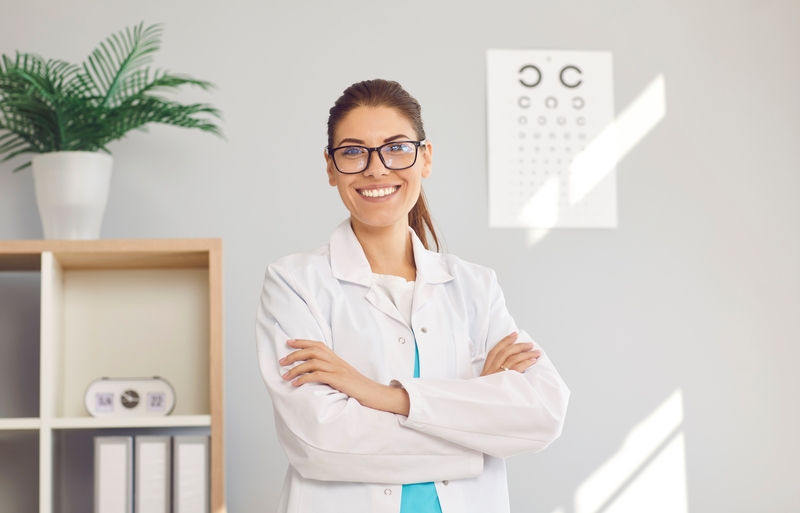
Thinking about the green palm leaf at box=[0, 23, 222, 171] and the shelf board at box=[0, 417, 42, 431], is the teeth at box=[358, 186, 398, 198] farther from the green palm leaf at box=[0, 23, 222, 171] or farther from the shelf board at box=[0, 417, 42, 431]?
the shelf board at box=[0, 417, 42, 431]

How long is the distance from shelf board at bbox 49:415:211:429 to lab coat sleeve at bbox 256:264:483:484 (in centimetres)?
51

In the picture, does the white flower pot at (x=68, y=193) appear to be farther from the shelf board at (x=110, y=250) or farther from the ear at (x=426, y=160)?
the ear at (x=426, y=160)

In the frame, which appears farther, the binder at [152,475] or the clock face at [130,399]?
the clock face at [130,399]

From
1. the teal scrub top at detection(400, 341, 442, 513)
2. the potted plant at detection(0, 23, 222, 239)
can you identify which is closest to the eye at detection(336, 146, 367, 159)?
the teal scrub top at detection(400, 341, 442, 513)

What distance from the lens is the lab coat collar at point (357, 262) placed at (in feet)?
4.75

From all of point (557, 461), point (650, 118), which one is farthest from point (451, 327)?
point (650, 118)

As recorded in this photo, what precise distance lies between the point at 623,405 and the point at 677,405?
7.0 inches

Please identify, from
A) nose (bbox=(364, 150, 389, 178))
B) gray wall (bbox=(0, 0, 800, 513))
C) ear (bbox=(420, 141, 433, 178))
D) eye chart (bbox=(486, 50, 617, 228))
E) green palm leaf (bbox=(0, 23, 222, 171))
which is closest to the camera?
nose (bbox=(364, 150, 389, 178))

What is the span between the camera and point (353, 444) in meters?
1.25

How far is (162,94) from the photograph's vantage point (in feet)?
7.45

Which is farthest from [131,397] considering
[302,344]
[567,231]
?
[567,231]

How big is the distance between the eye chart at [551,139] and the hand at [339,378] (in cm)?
117

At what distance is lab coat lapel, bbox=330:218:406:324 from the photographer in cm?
142

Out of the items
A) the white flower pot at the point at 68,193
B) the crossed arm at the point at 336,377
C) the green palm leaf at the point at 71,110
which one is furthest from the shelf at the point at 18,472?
the crossed arm at the point at 336,377
